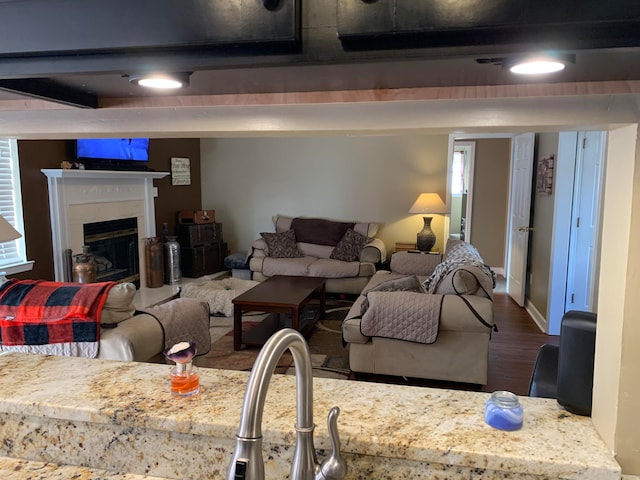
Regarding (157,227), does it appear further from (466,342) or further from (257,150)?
(466,342)

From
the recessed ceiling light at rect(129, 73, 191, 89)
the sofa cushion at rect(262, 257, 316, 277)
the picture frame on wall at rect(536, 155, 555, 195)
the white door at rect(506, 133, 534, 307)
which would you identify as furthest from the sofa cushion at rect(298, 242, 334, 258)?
the recessed ceiling light at rect(129, 73, 191, 89)

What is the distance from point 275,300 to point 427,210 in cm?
283

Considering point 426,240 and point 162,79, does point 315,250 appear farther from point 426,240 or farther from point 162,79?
point 162,79

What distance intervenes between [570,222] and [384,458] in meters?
4.08

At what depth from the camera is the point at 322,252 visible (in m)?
6.25

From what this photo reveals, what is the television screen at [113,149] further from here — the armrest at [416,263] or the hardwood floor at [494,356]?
the armrest at [416,263]

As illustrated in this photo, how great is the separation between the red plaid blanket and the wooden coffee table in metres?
1.57

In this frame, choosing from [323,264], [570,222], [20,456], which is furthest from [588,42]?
[323,264]

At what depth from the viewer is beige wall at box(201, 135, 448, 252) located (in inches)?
256

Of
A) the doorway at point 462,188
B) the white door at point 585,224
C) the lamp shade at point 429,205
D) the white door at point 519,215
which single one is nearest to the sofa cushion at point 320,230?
the lamp shade at point 429,205

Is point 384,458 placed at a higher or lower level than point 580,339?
lower

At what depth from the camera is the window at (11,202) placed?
3844 mm

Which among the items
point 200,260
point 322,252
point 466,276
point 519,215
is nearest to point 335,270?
point 322,252

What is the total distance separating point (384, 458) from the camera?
0.89m
